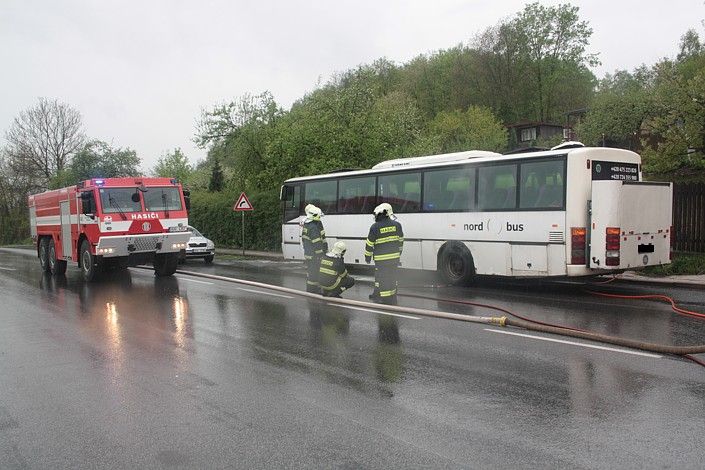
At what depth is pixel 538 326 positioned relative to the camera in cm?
838

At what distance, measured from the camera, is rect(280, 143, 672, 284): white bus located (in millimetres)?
11734

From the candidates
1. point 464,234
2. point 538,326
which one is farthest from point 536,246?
point 538,326

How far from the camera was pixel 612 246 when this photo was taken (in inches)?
453

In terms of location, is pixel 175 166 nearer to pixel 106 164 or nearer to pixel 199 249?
pixel 106 164

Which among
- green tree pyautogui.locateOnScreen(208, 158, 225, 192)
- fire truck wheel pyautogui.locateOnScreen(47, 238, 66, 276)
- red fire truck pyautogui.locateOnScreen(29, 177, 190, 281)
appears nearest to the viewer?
red fire truck pyautogui.locateOnScreen(29, 177, 190, 281)

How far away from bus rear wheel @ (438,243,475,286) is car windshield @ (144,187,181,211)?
732 cm

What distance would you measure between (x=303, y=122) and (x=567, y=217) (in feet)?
56.6

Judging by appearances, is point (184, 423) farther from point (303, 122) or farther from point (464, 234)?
point (303, 122)

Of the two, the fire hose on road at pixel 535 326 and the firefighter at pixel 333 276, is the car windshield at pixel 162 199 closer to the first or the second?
the fire hose on road at pixel 535 326

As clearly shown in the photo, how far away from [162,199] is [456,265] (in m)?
7.96

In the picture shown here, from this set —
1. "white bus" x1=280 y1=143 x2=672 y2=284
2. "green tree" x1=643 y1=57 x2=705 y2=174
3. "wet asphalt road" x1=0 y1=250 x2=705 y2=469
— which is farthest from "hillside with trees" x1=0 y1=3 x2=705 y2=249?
"wet asphalt road" x1=0 y1=250 x2=705 y2=469

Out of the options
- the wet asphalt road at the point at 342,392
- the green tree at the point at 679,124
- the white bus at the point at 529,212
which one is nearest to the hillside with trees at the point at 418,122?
the green tree at the point at 679,124

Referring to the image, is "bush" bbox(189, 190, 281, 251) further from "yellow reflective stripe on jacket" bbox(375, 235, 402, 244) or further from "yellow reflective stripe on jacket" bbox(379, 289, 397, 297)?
"yellow reflective stripe on jacket" bbox(379, 289, 397, 297)

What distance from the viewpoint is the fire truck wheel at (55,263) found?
724 inches
